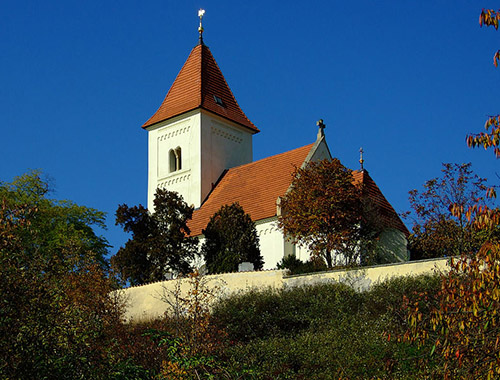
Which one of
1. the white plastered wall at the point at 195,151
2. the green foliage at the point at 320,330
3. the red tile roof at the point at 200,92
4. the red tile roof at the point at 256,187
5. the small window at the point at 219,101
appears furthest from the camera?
the small window at the point at 219,101

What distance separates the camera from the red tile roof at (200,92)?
155ft

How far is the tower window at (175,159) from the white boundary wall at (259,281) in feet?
56.8

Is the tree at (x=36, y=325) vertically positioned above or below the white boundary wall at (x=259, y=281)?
below

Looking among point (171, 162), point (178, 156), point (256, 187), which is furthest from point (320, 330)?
point (171, 162)

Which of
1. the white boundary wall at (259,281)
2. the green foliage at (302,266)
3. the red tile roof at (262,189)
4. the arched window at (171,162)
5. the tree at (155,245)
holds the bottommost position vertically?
the white boundary wall at (259,281)

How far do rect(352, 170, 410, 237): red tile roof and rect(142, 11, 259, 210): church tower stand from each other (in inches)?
381

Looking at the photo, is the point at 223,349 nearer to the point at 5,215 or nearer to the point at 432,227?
the point at 5,215

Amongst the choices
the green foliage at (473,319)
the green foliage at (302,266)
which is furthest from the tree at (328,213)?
the green foliage at (473,319)

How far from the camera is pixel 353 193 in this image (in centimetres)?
3259

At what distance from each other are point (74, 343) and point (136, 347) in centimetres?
557

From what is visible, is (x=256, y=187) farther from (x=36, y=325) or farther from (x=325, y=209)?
(x=36, y=325)

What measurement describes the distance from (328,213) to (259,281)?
5.54 meters

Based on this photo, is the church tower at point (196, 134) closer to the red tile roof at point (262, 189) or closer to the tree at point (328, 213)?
the red tile roof at point (262, 189)

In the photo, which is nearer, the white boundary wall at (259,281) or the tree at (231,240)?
the white boundary wall at (259,281)
